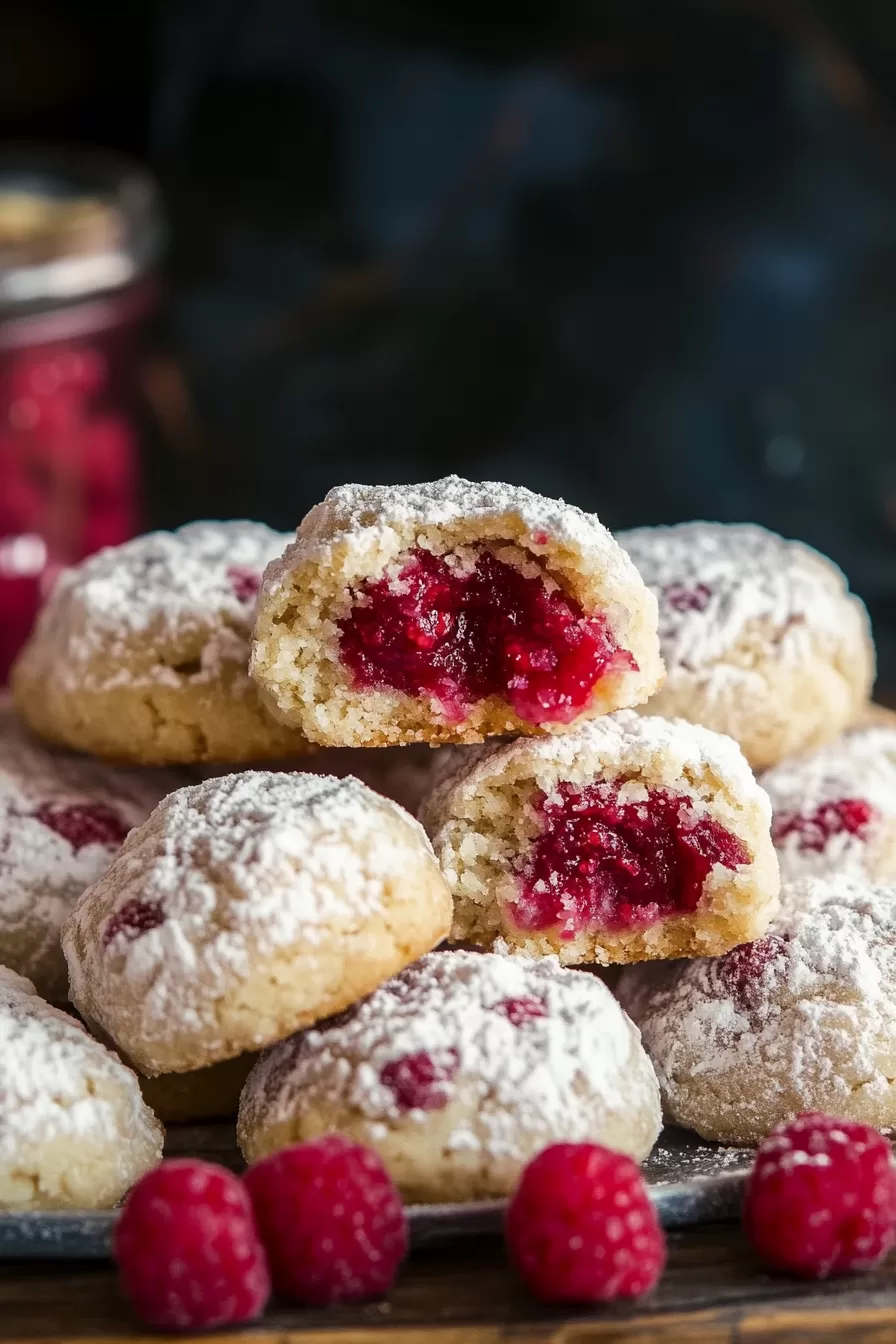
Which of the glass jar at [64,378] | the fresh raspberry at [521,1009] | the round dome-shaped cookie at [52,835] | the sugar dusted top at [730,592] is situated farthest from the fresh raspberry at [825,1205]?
the glass jar at [64,378]

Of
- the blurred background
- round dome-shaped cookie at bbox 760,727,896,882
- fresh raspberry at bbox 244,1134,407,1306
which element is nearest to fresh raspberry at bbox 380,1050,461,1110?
fresh raspberry at bbox 244,1134,407,1306

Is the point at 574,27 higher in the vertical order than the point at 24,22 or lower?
higher

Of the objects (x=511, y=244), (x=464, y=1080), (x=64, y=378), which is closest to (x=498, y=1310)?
(x=464, y=1080)

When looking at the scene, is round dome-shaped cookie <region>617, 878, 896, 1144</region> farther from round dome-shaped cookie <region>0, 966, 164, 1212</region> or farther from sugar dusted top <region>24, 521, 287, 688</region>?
sugar dusted top <region>24, 521, 287, 688</region>

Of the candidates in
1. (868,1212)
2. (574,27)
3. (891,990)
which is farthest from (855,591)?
(868,1212)

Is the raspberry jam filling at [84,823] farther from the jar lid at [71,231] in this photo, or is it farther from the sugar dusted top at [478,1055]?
the jar lid at [71,231]

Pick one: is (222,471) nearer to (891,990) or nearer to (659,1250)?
(891,990)
